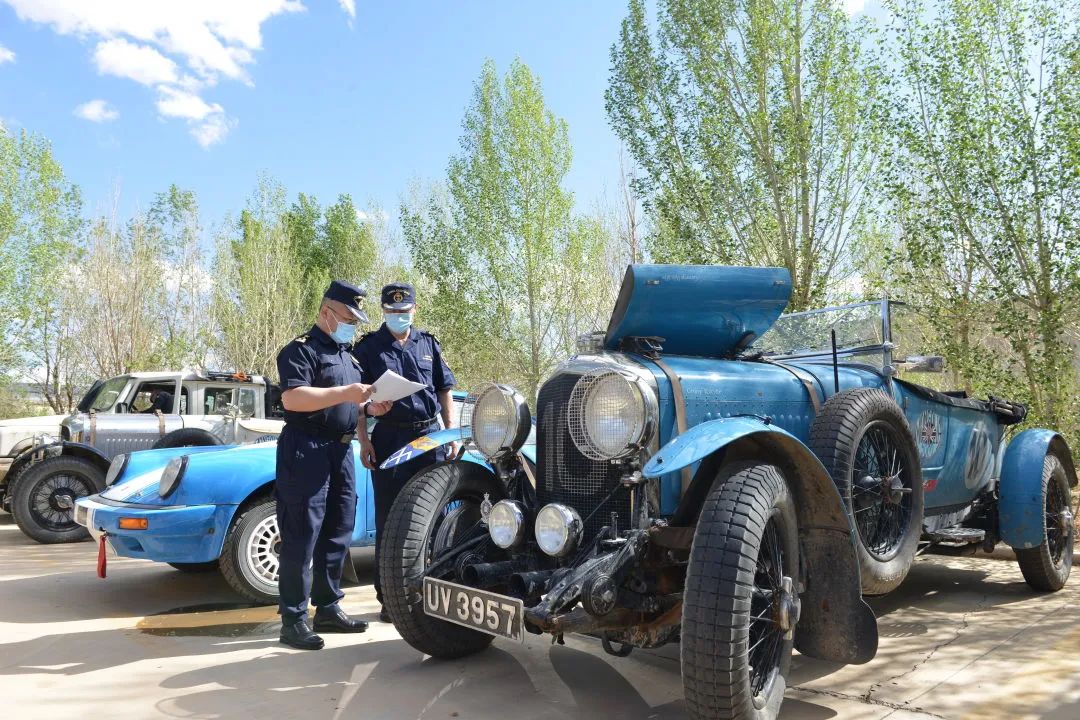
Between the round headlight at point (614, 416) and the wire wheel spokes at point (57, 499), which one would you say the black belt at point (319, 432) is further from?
the wire wheel spokes at point (57, 499)

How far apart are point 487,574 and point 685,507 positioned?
34.1 inches

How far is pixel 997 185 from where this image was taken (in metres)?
8.53

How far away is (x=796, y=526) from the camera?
3.09m

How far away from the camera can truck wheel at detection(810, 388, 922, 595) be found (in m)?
3.43

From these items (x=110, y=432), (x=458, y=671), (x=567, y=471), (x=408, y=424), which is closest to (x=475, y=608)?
(x=567, y=471)

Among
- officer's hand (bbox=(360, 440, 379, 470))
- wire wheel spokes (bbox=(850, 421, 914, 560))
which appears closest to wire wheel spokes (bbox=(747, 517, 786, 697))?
wire wheel spokes (bbox=(850, 421, 914, 560))

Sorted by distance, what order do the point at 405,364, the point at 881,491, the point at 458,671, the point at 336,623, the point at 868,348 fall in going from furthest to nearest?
the point at 868,348, the point at 405,364, the point at 336,623, the point at 881,491, the point at 458,671

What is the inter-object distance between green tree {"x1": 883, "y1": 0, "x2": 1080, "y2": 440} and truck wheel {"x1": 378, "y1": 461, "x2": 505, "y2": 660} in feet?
23.4

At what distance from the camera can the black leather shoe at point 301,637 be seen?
4.05 m

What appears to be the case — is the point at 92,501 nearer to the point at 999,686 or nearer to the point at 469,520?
the point at 469,520

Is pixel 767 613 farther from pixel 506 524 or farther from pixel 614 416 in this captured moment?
pixel 506 524

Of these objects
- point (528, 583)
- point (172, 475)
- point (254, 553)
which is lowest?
point (254, 553)

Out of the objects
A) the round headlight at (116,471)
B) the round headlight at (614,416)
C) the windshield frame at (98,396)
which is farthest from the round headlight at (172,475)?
the windshield frame at (98,396)

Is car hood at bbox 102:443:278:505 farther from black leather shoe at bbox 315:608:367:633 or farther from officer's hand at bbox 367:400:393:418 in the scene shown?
black leather shoe at bbox 315:608:367:633
